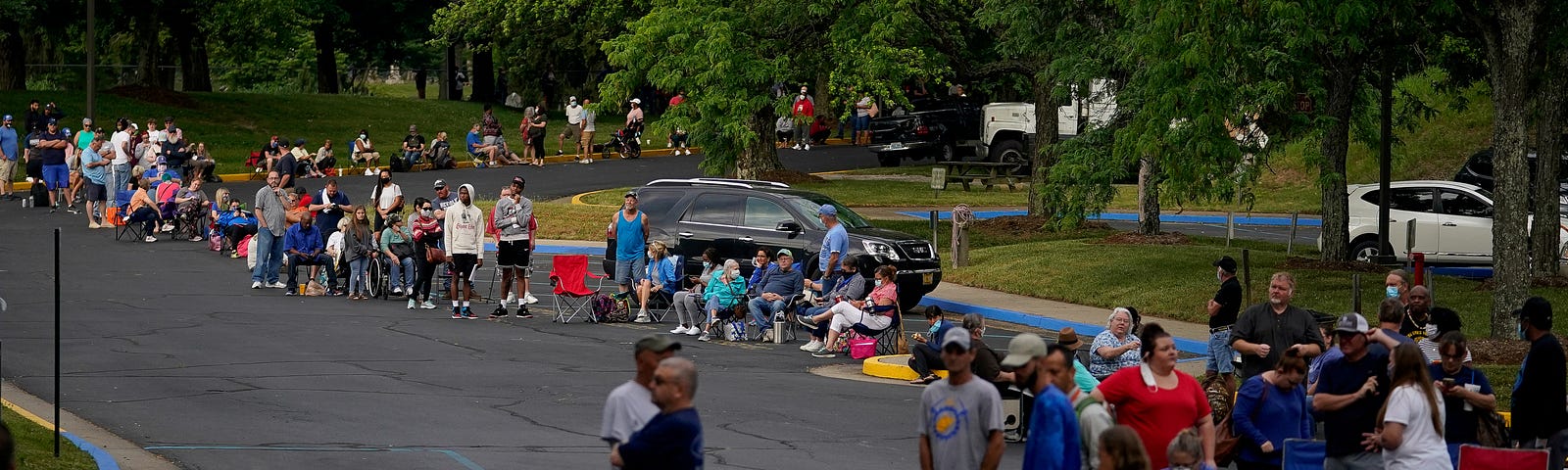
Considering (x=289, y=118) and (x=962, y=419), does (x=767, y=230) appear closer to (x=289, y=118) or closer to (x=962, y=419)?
(x=962, y=419)

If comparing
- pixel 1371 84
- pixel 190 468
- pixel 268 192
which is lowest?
pixel 190 468

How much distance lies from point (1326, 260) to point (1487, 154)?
12.5 m

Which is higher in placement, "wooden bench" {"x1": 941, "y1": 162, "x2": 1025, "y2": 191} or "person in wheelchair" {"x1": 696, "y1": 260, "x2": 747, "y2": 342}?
"wooden bench" {"x1": 941, "y1": 162, "x2": 1025, "y2": 191}

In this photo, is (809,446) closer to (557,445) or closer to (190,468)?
(557,445)

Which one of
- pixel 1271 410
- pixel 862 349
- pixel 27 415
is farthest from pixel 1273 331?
pixel 27 415

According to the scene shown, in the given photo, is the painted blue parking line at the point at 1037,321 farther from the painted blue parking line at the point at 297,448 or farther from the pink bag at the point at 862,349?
the painted blue parking line at the point at 297,448

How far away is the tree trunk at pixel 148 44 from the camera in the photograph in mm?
48219

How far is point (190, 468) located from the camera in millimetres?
11719

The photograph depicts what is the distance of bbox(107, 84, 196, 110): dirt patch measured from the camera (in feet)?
158

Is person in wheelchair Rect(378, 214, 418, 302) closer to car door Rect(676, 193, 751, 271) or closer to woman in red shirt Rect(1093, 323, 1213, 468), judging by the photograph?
car door Rect(676, 193, 751, 271)

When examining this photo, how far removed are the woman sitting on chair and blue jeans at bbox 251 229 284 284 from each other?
8.62 m

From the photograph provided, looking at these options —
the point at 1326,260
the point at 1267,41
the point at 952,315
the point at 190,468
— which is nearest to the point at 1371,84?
the point at 1326,260

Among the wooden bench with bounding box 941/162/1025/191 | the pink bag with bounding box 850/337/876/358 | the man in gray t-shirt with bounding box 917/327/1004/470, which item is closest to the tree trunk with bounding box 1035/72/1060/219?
the wooden bench with bounding box 941/162/1025/191

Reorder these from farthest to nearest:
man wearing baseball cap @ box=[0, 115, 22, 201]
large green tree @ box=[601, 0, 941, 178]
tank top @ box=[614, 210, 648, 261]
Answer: man wearing baseball cap @ box=[0, 115, 22, 201] < large green tree @ box=[601, 0, 941, 178] < tank top @ box=[614, 210, 648, 261]
